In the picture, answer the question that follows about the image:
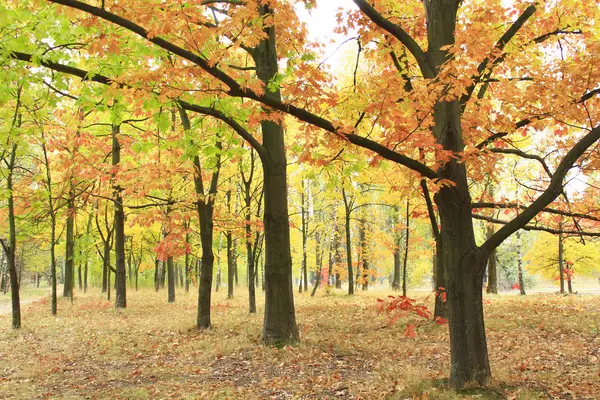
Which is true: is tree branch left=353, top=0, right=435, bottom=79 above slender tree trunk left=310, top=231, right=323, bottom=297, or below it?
above

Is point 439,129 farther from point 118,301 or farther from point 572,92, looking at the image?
point 118,301

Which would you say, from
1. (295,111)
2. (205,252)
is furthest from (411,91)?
(205,252)

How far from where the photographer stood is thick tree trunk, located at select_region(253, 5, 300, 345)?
8977 millimetres

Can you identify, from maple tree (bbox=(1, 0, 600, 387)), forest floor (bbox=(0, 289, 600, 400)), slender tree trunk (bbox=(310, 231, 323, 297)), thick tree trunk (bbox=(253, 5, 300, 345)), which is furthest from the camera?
slender tree trunk (bbox=(310, 231, 323, 297))

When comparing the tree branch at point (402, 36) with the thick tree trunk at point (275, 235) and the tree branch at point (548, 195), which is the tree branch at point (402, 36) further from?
the thick tree trunk at point (275, 235)

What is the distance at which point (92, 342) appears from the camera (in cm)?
1064

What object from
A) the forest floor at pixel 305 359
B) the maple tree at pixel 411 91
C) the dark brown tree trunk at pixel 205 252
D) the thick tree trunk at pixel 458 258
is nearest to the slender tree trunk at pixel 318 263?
the forest floor at pixel 305 359

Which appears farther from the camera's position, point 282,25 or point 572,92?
point 282,25

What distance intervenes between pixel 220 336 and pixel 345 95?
7.18 meters

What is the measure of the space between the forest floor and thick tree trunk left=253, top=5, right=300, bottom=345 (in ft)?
1.97

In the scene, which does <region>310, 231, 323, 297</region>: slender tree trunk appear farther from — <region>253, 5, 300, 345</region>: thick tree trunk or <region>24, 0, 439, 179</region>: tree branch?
<region>24, 0, 439, 179</region>: tree branch

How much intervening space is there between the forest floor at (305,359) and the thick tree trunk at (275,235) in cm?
60

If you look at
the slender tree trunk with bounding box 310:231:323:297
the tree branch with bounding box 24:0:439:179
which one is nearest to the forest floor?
the tree branch with bounding box 24:0:439:179

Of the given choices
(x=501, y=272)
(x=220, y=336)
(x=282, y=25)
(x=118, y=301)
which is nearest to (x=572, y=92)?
(x=282, y=25)
